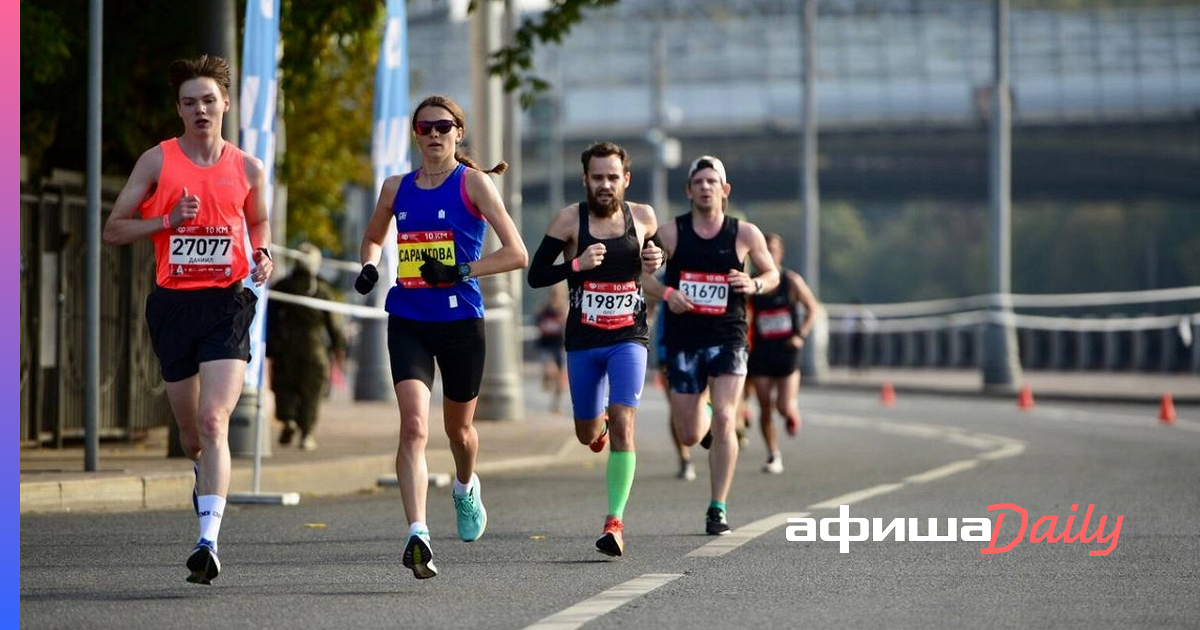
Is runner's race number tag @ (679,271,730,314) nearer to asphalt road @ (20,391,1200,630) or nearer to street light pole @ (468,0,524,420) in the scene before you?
asphalt road @ (20,391,1200,630)

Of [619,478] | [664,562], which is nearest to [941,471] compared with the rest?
[619,478]

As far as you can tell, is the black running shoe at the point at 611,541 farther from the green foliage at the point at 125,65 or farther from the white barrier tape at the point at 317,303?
the white barrier tape at the point at 317,303

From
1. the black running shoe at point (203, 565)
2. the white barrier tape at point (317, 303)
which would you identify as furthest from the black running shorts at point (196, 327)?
the white barrier tape at point (317, 303)

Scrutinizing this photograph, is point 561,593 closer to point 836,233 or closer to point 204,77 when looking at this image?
point 204,77

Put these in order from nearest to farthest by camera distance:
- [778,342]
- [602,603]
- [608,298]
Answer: [602,603], [608,298], [778,342]

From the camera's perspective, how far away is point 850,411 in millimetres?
29375

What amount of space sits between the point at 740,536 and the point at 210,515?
10.7 ft

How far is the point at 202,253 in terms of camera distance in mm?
8602

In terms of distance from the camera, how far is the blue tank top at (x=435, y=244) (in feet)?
29.0

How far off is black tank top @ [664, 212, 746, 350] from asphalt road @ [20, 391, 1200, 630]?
100 cm

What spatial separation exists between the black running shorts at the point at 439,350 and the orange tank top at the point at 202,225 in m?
0.68

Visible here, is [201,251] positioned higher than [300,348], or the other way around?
[201,251]

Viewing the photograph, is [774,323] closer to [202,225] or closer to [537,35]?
[537,35]

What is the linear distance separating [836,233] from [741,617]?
11313 cm
